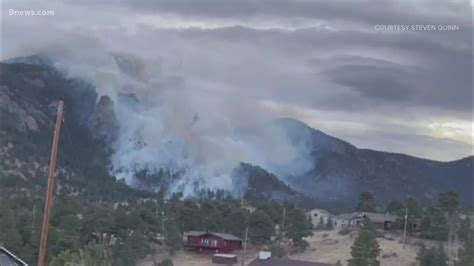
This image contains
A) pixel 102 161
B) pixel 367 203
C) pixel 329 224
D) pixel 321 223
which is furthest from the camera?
pixel 102 161

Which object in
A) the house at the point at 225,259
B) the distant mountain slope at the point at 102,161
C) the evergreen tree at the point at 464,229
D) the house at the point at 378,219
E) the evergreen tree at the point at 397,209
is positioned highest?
the distant mountain slope at the point at 102,161

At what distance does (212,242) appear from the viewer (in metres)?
70.2

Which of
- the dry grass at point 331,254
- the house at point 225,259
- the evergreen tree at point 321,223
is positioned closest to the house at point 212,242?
the dry grass at point 331,254

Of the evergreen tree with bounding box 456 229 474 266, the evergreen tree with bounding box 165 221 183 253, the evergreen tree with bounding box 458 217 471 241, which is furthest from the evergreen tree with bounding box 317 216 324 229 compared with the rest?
the evergreen tree with bounding box 456 229 474 266

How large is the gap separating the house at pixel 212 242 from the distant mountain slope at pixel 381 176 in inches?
3748

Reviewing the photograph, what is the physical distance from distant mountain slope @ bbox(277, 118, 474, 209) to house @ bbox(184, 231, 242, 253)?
312 feet

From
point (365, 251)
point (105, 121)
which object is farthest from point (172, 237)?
point (105, 121)

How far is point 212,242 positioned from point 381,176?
110m

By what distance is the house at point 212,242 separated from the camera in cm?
6981

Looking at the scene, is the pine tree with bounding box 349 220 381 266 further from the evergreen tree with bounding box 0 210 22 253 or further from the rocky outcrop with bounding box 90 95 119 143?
the rocky outcrop with bounding box 90 95 119 143

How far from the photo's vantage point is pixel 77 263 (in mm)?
31234

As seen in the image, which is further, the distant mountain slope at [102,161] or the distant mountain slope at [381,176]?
the distant mountain slope at [381,176]

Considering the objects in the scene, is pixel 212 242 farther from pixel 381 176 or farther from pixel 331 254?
pixel 381 176

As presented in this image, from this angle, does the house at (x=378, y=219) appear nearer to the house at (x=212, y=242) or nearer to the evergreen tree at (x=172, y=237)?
the house at (x=212, y=242)
